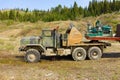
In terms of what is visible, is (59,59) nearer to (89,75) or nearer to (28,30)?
(89,75)

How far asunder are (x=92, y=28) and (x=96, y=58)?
2.12m

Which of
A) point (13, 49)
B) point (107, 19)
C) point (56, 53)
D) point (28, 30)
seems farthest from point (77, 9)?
point (56, 53)

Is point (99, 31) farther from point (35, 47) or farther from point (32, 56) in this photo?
point (32, 56)

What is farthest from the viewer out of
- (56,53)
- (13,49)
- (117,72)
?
(13,49)

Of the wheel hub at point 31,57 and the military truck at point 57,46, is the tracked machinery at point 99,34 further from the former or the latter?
the wheel hub at point 31,57

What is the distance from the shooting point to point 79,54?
21.7 metres

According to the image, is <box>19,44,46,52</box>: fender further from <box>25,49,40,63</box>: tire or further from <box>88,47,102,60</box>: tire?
<box>88,47,102,60</box>: tire

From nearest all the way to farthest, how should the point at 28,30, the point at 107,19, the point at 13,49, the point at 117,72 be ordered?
the point at 117,72, the point at 13,49, the point at 28,30, the point at 107,19

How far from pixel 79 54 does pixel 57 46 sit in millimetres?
1542

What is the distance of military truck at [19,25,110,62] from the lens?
69.2 ft

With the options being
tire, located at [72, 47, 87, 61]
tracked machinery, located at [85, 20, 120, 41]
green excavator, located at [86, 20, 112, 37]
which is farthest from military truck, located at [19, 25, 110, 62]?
green excavator, located at [86, 20, 112, 37]

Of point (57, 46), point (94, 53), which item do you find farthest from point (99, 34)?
point (57, 46)

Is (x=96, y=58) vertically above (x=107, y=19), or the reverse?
(x=107, y=19)

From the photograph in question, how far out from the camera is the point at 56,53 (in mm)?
21359
